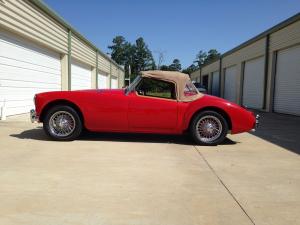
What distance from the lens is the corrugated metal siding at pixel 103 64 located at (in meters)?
26.6

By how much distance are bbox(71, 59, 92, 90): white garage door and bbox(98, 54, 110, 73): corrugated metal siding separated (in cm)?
335

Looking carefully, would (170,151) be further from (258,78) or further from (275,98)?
(258,78)

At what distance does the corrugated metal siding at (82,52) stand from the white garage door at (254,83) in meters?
9.08

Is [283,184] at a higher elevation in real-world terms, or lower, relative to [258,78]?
lower

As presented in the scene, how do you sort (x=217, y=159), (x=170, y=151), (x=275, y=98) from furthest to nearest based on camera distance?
(x=275, y=98)
(x=170, y=151)
(x=217, y=159)

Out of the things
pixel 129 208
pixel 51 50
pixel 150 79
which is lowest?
pixel 129 208

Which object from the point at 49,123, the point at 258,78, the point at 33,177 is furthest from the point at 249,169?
the point at 258,78

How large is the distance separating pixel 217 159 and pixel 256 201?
1975 mm

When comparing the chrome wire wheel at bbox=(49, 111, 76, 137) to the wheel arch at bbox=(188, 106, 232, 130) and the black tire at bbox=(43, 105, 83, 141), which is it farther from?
the wheel arch at bbox=(188, 106, 232, 130)

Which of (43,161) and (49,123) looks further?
(49,123)

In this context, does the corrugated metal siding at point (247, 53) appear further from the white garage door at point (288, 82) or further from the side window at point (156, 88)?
the side window at point (156, 88)

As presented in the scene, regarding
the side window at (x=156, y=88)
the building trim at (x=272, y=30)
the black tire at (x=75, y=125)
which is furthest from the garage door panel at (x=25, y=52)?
the building trim at (x=272, y=30)

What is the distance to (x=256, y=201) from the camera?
3842 millimetres

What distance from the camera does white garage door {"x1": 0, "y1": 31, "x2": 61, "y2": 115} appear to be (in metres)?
10.1
